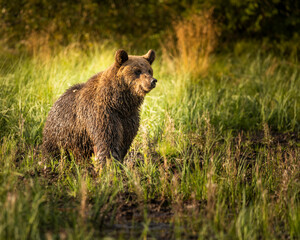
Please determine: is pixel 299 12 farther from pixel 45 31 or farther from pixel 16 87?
pixel 16 87

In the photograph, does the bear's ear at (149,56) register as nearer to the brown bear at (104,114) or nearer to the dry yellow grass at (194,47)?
the brown bear at (104,114)

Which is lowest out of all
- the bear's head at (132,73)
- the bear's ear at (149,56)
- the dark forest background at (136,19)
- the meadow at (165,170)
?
the meadow at (165,170)

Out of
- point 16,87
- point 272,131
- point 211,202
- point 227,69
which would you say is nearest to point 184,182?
point 211,202

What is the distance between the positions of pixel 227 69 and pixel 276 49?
142 inches

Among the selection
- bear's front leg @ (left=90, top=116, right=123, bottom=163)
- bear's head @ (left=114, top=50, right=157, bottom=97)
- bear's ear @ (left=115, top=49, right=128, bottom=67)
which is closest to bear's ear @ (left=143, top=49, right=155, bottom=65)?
bear's head @ (left=114, top=50, right=157, bottom=97)

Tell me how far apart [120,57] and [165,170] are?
1.46 meters

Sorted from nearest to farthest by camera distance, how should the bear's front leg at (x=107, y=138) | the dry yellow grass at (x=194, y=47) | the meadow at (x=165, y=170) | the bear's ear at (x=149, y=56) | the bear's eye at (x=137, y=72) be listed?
the meadow at (x=165, y=170), the bear's front leg at (x=107, y=138), the bear's eye at (x=137, y=72), the bear's ear at (x=149, y=56), the dry yellow grass at (x=194, y=47)

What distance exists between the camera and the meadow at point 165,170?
13.6 feet

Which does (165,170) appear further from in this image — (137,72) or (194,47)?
(194,47)

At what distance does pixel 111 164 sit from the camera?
5402 millimetres

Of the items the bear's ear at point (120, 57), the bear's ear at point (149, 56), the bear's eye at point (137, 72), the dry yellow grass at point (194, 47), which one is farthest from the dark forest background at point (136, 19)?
the bear's eye at point (137, 72)

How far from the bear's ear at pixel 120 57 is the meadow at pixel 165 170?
95 centimetres

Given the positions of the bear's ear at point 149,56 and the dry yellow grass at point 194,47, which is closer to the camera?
the bear's ear at point 149,56

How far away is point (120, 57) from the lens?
573cm
